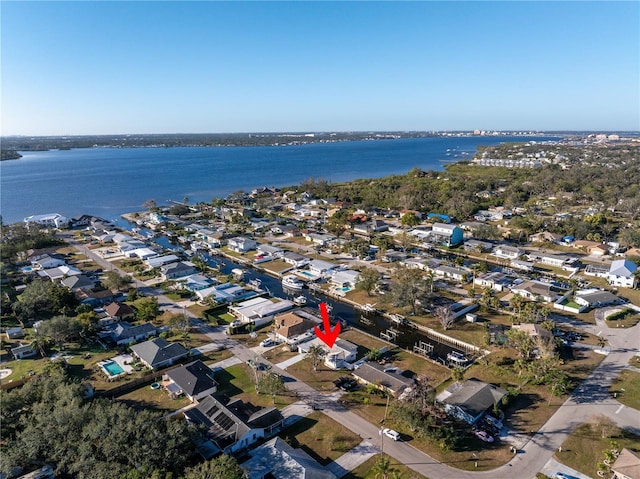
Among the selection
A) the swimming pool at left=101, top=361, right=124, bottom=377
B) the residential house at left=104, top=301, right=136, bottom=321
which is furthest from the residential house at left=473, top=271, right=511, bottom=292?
the residential house at left=104, top=301, right=136, bottom=321

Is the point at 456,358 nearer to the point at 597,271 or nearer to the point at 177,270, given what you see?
the point at 597,271

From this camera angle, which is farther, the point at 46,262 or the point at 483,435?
the point at 46,262

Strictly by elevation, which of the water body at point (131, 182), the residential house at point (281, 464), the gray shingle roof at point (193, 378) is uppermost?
the water body at point (131, 182)

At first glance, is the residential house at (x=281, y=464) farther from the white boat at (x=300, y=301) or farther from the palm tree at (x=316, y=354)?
the white boat at (x=300, y=301)

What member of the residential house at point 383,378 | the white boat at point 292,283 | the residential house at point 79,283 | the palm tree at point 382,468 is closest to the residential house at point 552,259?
the white boat at point 292,283

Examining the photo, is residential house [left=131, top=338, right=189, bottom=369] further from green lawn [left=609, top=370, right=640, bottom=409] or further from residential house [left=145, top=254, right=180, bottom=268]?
green lawn [left=609, top=370, right=640, bottom=409]

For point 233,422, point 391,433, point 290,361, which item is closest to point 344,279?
point 290,361
